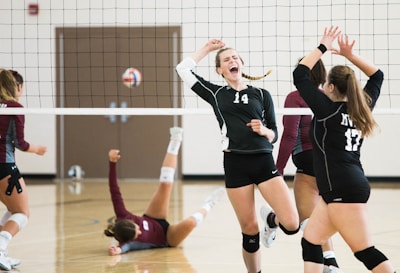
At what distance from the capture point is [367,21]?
14320 millimetres

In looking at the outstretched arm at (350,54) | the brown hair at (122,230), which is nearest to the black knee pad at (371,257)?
the outstretched arm at (350,54)

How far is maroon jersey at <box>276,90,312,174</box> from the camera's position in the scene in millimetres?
6379

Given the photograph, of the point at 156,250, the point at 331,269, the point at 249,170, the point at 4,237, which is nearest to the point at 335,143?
the point at 249,170

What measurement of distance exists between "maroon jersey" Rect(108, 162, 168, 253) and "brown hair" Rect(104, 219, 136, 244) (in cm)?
12

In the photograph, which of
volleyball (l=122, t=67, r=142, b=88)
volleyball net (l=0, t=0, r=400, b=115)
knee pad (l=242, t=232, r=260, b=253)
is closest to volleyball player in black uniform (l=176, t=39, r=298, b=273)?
knee pad (l=242, t=232, r=260, b=253)

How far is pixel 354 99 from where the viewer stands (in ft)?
16.5

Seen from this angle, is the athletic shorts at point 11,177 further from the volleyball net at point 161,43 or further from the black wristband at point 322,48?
the volleyball net at point 161,43

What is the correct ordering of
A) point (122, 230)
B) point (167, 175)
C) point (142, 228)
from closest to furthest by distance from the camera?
point (122, 230)
point (142, 228)
point (167, 175)

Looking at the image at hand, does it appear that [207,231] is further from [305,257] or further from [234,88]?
[305,257]

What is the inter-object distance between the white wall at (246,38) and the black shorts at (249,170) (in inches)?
290

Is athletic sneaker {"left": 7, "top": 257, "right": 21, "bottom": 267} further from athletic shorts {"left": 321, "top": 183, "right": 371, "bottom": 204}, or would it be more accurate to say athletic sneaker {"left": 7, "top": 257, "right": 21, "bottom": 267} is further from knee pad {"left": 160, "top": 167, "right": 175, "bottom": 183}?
athletic shorts {"left": 321, "top": 183, "right": 371, "bottom": 204}

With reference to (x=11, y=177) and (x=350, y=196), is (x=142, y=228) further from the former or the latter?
(x=350, y=196)

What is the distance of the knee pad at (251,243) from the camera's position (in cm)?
590

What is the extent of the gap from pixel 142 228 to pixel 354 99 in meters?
3.51
